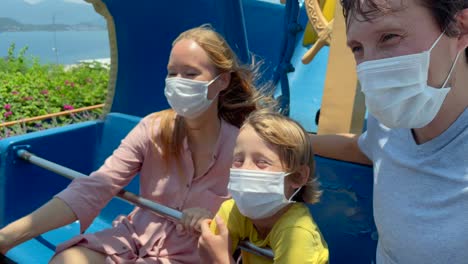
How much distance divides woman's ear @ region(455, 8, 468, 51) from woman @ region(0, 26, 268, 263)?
865 mm

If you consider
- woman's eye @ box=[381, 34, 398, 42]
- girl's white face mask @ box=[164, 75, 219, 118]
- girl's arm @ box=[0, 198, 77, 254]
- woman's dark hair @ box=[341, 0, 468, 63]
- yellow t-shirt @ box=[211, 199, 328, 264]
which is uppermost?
woman's dark hair @ box=[341, 0, 468, 63]

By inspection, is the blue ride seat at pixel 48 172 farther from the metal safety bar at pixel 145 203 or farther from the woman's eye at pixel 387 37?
the woman's eye at pixel 387 37

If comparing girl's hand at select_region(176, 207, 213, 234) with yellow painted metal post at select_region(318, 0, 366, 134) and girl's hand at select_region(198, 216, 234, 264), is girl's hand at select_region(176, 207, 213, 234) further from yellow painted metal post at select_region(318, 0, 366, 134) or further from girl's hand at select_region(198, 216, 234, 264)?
yellow painted metal post at select_region(318, 0, 366, 134)

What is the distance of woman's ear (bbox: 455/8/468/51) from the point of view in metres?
1.00

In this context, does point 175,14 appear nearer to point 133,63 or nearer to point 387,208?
point 133,63

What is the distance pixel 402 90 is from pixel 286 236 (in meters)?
0.47

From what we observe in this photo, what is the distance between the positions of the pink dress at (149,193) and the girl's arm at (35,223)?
0.06 m

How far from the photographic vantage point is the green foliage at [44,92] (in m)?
4.61

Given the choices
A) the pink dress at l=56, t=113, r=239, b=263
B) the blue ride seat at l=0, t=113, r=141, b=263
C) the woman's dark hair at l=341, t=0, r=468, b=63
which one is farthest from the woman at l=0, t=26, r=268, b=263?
the woman's dark hair at l=341, t=0, r=468, b=63

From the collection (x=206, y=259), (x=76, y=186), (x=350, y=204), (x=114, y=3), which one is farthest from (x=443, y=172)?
(x=114, y=3)

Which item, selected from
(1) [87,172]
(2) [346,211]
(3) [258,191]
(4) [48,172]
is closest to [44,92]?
(1) [87,172]

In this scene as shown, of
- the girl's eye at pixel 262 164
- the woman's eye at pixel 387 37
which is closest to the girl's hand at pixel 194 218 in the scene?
the girl's eye at pixel 262 164

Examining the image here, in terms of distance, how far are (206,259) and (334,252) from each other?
0.52 meters

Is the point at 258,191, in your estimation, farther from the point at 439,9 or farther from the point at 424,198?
the point at 439,9
